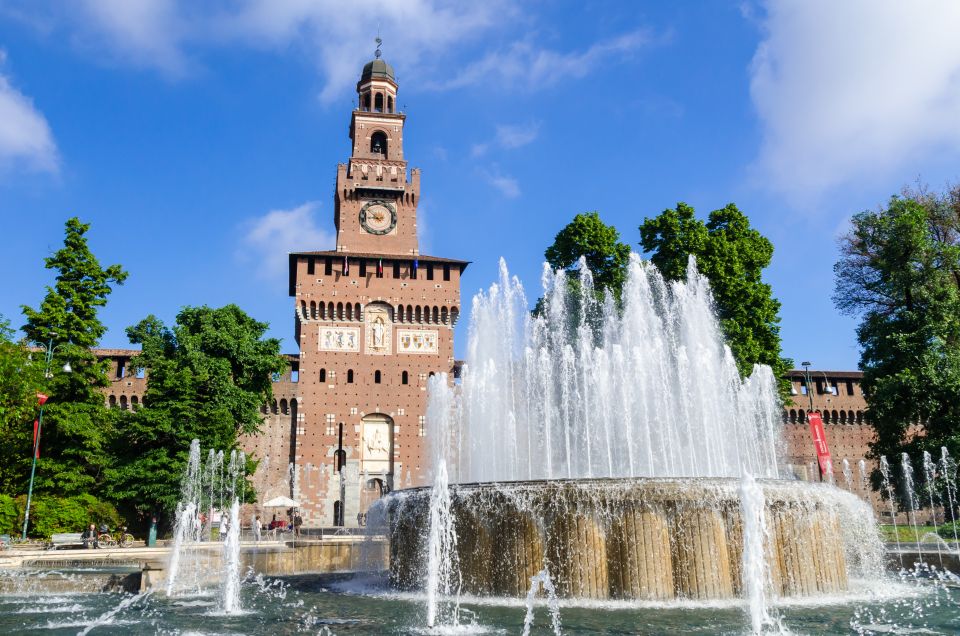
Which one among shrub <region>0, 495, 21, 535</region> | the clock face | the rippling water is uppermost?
the clock face

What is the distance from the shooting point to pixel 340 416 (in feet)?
114

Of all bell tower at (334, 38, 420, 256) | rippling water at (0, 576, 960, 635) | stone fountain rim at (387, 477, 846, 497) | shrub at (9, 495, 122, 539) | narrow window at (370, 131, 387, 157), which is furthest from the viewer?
narrow window at (370, 131, 387, 157)

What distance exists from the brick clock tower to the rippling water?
22.8 m

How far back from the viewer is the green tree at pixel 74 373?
22562 mm

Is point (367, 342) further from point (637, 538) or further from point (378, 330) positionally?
point (637, 538)

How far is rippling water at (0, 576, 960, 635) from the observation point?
770cm

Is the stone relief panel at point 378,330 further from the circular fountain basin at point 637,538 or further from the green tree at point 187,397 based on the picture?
the circular fountain basin at point 637,538

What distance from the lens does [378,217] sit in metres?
38.6

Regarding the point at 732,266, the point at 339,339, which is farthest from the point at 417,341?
the point at 732,266

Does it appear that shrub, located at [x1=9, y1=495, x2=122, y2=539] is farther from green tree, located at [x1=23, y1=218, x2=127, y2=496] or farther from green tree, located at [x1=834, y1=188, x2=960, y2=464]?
green tree, located at [x1=834, y1=188, x2=960, y2=464]

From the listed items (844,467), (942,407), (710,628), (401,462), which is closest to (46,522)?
(401,462)

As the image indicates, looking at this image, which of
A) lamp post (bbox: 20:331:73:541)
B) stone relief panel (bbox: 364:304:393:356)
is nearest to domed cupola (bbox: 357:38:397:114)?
stone relief panel (bbox: 364:304:393:356)

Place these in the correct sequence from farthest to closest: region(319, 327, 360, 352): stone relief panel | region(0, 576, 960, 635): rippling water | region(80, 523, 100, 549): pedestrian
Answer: region(319, 327, 360, 352): stone relief panel
region(80, 523, 100, 549): pedestrian
region(0, 576, 960, 635): rippling water

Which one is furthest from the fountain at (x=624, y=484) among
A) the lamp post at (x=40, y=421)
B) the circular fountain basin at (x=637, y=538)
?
the lamp post at (x=40, y=421)
